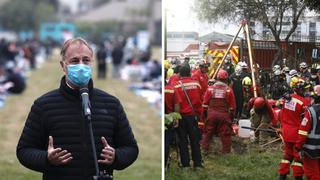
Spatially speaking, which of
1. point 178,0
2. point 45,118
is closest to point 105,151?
point 45,118

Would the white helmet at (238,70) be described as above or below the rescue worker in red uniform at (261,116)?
above

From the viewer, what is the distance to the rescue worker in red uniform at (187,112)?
5.24 m

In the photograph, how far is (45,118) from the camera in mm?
4574

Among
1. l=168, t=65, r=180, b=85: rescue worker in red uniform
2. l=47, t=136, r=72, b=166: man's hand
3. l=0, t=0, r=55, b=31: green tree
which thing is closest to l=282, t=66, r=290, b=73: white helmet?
l=168, t=65, r=180, b=85: rescue worker in red uniform

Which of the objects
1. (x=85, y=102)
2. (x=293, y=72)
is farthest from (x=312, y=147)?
(x=85, y=102)

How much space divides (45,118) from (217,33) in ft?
4.29

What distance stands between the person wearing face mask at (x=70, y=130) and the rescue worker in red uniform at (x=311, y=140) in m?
1.13

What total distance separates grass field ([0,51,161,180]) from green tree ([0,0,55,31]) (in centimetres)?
5510

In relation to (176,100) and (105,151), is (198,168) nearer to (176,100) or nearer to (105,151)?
(176,100)

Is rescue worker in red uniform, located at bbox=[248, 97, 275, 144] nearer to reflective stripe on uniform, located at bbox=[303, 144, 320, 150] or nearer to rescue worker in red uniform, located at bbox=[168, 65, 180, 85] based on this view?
reflective stripe on uniform, located at bbox=[303, 144, 320, 150]

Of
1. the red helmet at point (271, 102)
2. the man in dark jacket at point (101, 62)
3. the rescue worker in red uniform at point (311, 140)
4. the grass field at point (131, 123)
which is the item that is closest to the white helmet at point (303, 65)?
the rescue worker in red uniform at point (311, 140)

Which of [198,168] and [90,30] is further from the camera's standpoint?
[90,30]

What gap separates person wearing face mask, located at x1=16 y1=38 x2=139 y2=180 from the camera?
14.9 ft

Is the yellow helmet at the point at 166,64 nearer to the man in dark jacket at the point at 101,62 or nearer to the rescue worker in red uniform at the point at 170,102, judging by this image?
the rescue worker in red uniform at the point at 170,102
